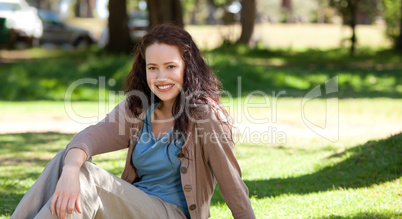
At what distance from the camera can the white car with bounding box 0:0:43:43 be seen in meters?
21.1

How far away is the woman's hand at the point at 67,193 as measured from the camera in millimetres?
2539

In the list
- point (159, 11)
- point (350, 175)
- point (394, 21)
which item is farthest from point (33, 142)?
point (394, 21)

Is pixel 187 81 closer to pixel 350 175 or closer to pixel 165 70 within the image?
pixel 165 70

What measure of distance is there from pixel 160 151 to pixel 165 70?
450mm

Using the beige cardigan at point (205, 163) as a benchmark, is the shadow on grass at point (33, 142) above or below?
below

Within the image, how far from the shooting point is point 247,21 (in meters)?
21.5

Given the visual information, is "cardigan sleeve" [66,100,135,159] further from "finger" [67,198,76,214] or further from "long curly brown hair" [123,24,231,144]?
"finger" [67,198,76,214]

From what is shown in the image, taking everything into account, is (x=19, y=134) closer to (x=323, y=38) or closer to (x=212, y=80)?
(x=212, y=80)

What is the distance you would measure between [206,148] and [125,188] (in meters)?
0.47

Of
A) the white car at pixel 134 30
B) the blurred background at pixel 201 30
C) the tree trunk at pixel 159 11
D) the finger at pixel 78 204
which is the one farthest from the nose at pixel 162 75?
the white car at pixel 134 30

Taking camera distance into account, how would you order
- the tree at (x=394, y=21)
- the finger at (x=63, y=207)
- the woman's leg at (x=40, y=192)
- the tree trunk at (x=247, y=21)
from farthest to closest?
the tree trunk at (x=247, y=21) < the tree at (x=394, y=21) < the woman's leg at (x=40, y=192) < the finger at (x=63, y=207)

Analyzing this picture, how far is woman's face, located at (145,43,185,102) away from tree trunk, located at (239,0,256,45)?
61.3 feet

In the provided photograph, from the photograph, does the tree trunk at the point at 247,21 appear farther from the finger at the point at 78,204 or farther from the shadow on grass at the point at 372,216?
the finger at the point at 78,204

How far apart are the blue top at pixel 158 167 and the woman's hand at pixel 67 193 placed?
1.49 feet
